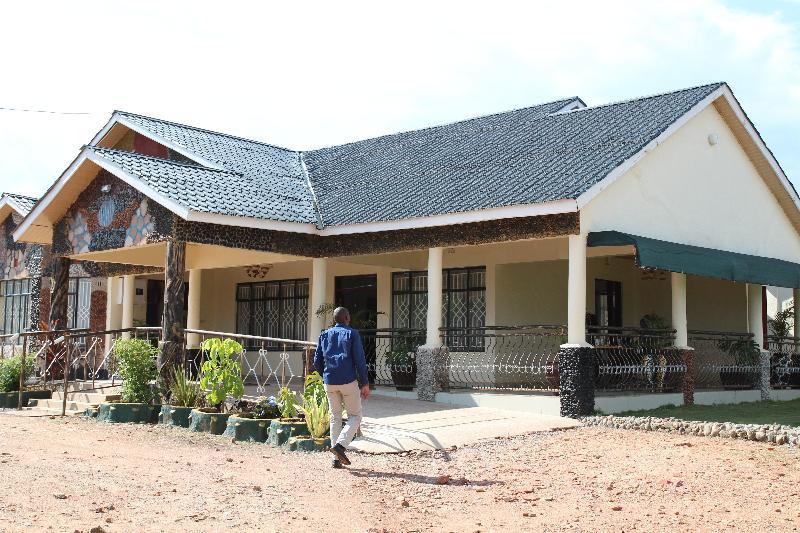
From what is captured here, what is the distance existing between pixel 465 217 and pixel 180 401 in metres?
5.14

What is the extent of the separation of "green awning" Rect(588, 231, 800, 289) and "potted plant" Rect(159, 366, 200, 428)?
619 cm

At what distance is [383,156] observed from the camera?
2036 cm

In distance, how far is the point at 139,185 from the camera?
14398 mm

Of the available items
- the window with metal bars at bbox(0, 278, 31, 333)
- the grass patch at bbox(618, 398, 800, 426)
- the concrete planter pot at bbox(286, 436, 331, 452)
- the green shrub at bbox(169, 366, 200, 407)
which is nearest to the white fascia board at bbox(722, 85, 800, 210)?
the grass patch at bbox(618, 398, 800, 426)

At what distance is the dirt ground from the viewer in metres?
7.23

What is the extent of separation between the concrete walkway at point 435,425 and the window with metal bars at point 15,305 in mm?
12074

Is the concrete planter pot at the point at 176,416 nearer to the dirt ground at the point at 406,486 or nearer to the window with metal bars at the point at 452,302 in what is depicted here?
the dirt ground at the point at 406,486

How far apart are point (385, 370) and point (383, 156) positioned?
5097 mm

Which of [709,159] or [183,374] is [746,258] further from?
[183,374]

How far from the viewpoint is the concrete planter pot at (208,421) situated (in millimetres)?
11812

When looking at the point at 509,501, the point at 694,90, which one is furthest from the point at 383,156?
the point at 509,501

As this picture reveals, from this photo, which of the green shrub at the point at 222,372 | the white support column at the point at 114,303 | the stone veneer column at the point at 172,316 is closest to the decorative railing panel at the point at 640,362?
the green shrub at the point at 222,372

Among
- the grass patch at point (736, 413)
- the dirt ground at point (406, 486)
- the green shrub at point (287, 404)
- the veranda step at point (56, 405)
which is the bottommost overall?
the dirt ground at point (406, 486)

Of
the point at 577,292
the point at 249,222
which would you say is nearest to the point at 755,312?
the point at 577,292
